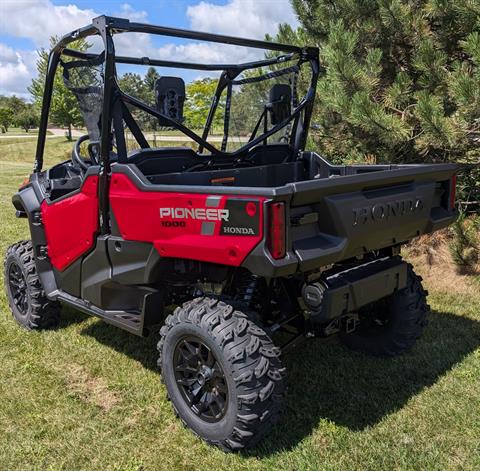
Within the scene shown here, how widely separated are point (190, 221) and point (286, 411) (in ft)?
4.32

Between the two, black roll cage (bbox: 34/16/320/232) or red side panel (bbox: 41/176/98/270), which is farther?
red side panel (bbox: 41/176/98/270)

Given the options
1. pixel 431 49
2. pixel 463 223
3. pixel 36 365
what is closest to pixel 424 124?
pixel 431 49

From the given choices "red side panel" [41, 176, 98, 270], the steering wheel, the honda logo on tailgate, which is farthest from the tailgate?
the steering wheel

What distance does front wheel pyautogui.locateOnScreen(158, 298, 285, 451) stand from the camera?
110 inches

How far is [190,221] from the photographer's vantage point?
282 cm

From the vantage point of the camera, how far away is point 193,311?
3012 mm

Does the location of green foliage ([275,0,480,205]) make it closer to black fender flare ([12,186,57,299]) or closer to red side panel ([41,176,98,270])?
red side panel ([41,176,98,270])

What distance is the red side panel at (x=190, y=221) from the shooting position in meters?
2.58

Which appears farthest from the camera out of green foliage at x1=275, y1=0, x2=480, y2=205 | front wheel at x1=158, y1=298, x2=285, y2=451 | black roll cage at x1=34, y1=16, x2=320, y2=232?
green foliage at x1=275, y1=0, x2=480, y2=205

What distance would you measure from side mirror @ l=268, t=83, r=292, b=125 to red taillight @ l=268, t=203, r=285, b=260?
188 cm

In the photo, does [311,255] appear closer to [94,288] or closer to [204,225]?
[204,225]

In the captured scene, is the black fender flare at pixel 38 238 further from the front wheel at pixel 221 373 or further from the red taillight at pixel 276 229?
the red taillight at pixel 276 229

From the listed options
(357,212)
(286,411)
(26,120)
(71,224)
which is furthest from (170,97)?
(26,120)

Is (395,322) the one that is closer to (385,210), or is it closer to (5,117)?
(385,210)
